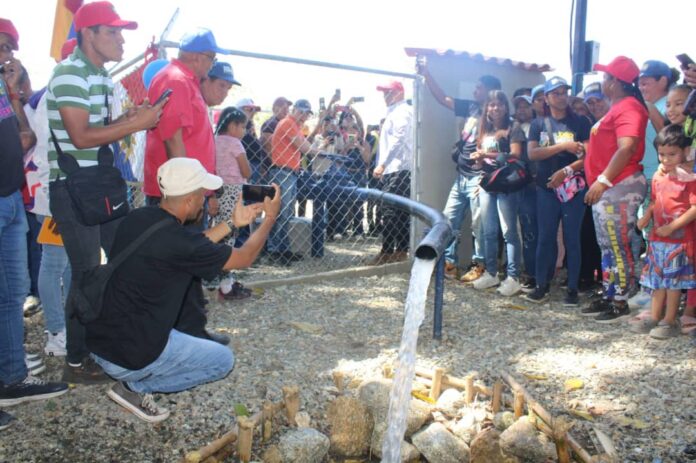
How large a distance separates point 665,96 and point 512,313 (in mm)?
2198

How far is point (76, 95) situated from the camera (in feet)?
10.8

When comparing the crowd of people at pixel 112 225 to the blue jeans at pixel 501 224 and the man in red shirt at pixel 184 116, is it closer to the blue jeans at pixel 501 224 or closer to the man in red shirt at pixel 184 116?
the man in red shirt at pixel 184 116

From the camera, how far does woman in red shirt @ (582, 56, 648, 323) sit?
4754 millimetres

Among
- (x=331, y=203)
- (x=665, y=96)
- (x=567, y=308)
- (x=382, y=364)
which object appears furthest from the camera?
(x=331, y=203)

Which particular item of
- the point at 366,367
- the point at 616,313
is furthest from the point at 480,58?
the point at 366,367

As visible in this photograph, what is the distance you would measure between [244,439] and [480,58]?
5.48 meters

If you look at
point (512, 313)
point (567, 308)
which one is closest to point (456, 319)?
point (512, 313)

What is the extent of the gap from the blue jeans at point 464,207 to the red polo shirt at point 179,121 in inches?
114

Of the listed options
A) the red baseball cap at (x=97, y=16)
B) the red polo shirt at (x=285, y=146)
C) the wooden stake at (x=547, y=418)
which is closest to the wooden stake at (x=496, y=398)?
the wooden stake at (x=547, y=418)

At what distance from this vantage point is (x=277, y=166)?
6910 millimetres

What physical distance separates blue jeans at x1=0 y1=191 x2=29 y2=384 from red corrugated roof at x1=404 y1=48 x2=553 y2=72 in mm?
4436

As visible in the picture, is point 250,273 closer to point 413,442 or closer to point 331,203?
point 331,203

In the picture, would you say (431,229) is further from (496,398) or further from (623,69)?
(623,69)

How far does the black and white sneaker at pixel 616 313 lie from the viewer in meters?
5.02
